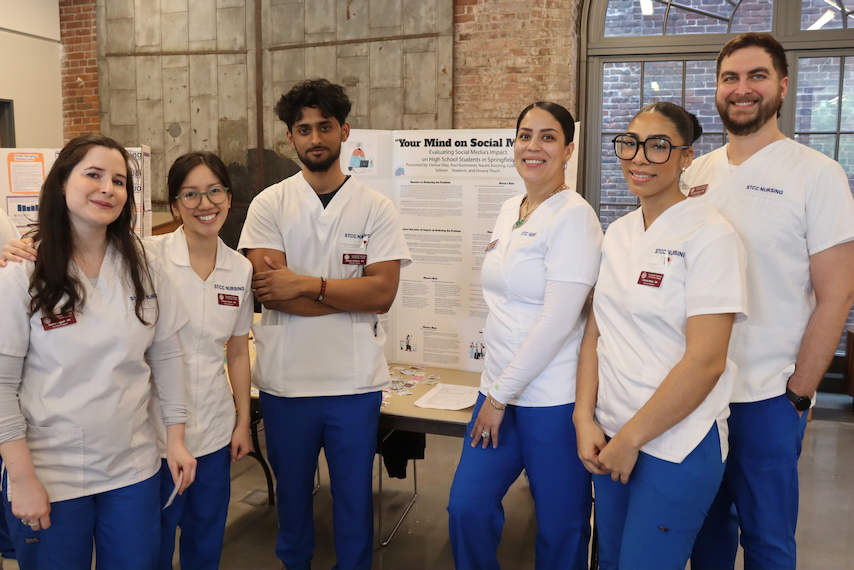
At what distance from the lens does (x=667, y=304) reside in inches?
61.9

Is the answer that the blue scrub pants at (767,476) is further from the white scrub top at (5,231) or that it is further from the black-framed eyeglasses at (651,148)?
the white scrub top at (5,231)

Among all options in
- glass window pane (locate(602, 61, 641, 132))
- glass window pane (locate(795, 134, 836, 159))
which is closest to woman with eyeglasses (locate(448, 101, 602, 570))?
glass window pane (locate(602, 61, 641, 132))

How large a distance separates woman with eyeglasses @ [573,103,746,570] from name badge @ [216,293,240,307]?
3.91 ft

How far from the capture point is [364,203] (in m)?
2.29

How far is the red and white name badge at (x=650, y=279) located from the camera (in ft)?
5.22

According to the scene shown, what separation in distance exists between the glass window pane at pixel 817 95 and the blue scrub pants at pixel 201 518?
204 inches

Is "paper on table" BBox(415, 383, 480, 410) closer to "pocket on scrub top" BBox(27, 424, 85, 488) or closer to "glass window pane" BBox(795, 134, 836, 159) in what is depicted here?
"pocket on scrub top" BBox(27, 424, 85, 488)

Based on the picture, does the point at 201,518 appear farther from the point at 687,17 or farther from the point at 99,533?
the point at 687,17

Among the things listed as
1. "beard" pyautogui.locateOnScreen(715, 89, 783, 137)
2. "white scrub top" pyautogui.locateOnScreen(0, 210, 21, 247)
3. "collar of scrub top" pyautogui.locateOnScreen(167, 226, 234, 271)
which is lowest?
"collar of scrub top" pyautogui.locateOnScreen(167, 226, 234, 271)

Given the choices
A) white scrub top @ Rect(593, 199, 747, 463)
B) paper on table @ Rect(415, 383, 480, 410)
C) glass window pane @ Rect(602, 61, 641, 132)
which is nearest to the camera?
white scrub top @ Rect(593, 199, 747, 463)

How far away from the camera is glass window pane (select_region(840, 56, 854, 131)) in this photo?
496 centimetres

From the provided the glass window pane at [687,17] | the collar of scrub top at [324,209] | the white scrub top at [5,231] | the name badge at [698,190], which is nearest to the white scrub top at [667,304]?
the name badge at [698,190]

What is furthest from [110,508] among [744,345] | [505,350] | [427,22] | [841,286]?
[427,22]

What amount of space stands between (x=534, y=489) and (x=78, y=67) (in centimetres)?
687
